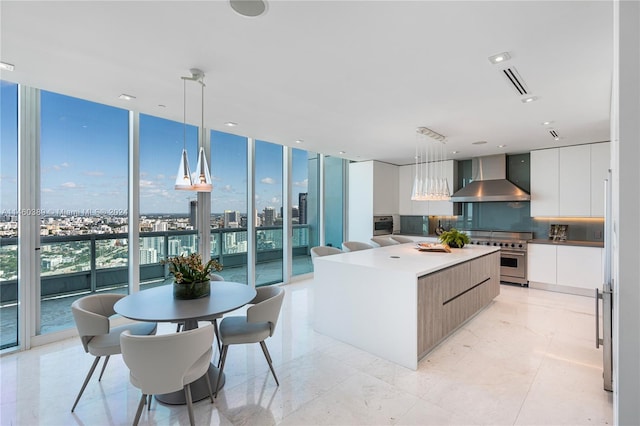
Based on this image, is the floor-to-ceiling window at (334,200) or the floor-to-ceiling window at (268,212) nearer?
the floor-to-ceiling window at (268,212)

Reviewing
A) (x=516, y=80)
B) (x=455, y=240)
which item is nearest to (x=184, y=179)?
(x=516, y=80)

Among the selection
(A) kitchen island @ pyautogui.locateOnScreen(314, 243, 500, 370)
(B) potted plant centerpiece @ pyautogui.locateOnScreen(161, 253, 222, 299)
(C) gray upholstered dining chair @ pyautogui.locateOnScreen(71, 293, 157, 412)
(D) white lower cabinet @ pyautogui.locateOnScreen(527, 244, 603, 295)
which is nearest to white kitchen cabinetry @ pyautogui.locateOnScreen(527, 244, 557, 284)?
(D) white lower cabinet @ pyautogui.locateOnScreen(527, 244, 603, 295)

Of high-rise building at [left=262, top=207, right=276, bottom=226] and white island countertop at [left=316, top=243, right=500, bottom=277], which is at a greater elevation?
high-rise building at [left=262, top=207, right=276, bottom=226]

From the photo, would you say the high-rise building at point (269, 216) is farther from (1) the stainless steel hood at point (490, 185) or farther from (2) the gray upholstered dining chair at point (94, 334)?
(1) the stainless steel hood at point (490, 185)

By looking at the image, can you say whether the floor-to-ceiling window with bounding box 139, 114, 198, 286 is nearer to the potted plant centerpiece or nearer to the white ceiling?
the white ceiling

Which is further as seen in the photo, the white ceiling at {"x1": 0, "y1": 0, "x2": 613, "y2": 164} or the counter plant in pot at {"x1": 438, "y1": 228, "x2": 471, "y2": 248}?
the counter plant in pot at {"x1": 438, "y1": 228, "x2": 471, "y2": 248}

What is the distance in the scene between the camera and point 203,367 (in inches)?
78.2

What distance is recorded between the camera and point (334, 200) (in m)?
7.03

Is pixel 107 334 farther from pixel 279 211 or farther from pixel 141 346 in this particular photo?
pixel 279 211

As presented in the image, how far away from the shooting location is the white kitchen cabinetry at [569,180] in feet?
16.1

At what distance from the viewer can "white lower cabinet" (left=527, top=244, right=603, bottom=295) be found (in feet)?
15.7

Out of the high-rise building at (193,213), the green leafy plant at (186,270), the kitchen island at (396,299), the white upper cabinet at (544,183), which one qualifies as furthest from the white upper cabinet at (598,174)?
the high-rise building at (193,213)

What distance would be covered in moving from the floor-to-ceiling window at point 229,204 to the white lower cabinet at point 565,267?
195 inches

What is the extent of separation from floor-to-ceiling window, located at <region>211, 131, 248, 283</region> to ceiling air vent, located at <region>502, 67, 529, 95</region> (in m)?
3.81
